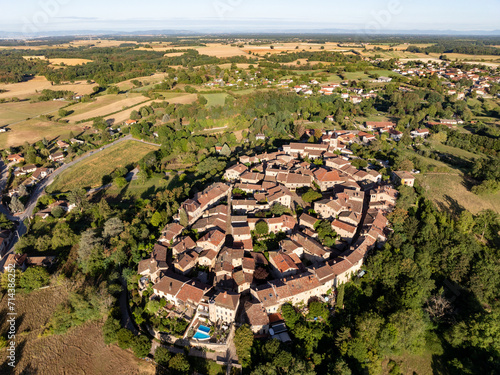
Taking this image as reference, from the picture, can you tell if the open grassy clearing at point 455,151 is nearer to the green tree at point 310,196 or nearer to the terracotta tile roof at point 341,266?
the green tree at point 310,196

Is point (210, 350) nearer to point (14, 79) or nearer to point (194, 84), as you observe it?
point (194, 84)

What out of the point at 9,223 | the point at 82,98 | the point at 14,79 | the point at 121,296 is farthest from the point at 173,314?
the point at 14,79

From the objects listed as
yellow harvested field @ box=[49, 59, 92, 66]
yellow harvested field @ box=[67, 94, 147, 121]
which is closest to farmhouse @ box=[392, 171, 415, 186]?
yellow harvested field @ box=[67, 94, 147, 121]

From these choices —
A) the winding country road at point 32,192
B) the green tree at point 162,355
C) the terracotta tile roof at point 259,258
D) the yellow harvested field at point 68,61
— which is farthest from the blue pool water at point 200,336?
the yellow harvested field at point 68,61

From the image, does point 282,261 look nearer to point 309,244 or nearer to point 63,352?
point 309,244

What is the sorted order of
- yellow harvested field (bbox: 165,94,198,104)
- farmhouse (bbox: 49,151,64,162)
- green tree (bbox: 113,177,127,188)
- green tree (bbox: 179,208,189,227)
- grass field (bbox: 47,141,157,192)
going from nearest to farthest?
green tree (bbox: 179,208,189,227), green tree (bbox: 113,177,127,188), grass field (bbox: 47,141,157,192), farmhouse (bbox: 49,151,64,162), yellow harvested field (bbox: 165,94,198,104)

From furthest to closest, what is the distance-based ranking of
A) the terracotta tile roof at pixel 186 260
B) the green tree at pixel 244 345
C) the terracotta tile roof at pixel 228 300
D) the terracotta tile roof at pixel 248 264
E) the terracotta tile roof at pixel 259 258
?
1. the terracotta tile roof at pixel 259 258
2. the terracotta tile roof at pixel 186 260
3. the terracotta tile roof at pixel 248 264
4. the terracotta tile roof at pixel 228 300
5. the green tree at pixel 244 345

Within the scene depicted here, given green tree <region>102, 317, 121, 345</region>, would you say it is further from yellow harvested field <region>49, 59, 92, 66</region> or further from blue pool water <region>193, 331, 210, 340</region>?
yellow harvested field <region>49, 59, 92, 66</region>
